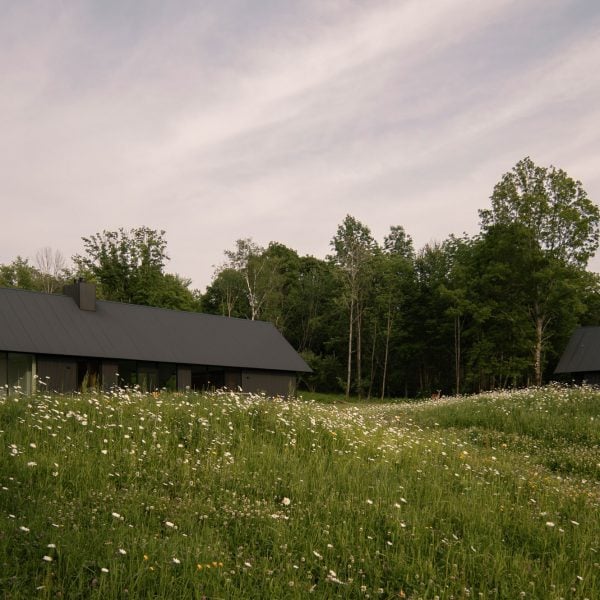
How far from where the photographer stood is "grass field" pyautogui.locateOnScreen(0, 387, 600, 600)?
580cm

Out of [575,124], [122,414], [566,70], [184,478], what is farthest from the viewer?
[575,124]

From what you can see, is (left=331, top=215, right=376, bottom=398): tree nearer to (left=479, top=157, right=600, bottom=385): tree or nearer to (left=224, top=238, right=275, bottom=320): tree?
(left=224, top=238, right=275, bottom=320): tree

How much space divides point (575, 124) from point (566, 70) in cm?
307

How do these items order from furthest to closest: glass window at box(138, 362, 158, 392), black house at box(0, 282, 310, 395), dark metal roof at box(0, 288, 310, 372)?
glass window at box(138, 362, 158, 392) < dark metal roof at box(0, 288, 310, 372) < black house at box(0, 282, 310, 395)

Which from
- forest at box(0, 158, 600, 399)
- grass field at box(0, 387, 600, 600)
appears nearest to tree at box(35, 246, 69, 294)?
forest at box(0, 158, 600, 399)

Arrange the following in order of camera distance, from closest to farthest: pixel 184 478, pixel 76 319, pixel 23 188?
pixel 184 478
pixel 23 188
pixel 76 319

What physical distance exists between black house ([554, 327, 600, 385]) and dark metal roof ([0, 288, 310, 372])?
1580cm

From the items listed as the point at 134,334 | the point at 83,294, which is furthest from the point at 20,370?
the point at 134,334

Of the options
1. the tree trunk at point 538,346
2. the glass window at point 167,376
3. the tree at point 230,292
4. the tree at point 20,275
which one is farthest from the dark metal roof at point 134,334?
the tree at point 20,275

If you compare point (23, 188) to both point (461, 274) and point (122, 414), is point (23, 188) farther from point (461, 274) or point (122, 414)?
point (461, 274)

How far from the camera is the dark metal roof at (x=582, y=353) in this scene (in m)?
36.8

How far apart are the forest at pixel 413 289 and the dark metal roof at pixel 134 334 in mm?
13934

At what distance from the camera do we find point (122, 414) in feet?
35.6

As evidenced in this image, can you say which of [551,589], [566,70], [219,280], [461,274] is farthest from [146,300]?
[551,589]
